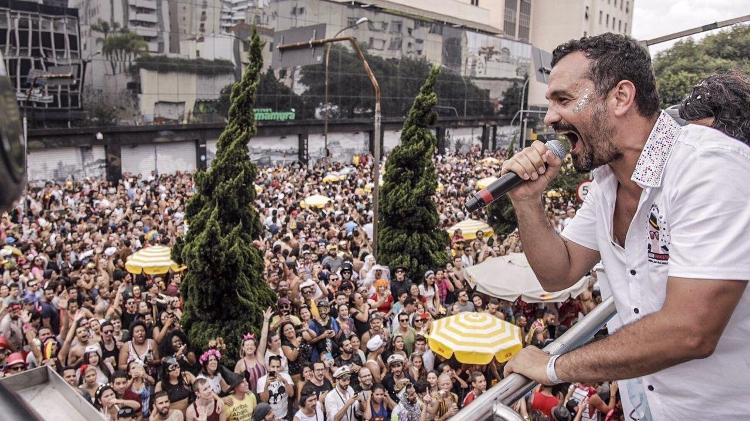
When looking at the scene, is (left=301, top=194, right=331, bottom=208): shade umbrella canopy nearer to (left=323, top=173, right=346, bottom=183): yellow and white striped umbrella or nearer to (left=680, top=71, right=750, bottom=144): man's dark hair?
(left=323, top=173, right=346, bottom=183): yellow and white striped umbrella

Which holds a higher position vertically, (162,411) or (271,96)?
(271,96)

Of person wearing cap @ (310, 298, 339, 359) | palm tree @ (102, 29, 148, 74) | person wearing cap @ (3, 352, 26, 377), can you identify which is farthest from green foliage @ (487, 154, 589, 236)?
palm tree @ (102, 29, 148, 74)

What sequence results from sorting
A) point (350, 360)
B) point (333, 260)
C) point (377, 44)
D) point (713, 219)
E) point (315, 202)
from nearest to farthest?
point (713, 219), point (350, 360), point (333, 260), point (315, 202), point (377, 44)

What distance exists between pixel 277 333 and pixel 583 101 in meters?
6.16

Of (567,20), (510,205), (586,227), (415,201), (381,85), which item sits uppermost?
(567,20)

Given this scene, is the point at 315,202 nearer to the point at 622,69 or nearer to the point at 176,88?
the point at 622,69

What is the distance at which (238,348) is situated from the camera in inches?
352

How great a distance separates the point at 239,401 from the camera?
19.7 ft

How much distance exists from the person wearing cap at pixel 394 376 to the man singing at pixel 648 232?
4790 mm

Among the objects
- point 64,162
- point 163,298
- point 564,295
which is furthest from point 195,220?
point 64,162

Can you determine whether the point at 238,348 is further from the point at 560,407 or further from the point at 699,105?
the point at 699,105

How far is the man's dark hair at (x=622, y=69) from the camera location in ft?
5.65

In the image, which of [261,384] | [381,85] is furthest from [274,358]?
[381,85]

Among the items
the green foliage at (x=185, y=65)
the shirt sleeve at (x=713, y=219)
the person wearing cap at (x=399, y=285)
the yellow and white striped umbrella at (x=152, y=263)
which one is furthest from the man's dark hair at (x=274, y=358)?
the green foliage at (x=185, y=65)
